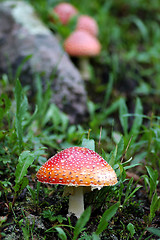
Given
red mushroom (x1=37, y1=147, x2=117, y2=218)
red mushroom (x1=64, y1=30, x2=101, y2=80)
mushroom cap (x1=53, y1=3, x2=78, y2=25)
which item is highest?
mushroom cap (x1=53, y1=3, x2=78, y2=25)

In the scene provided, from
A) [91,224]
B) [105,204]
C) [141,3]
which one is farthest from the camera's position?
[141,3]

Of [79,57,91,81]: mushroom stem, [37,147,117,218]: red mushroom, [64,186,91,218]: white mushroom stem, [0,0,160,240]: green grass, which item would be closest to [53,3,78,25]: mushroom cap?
[0,0,160,240]: green grass

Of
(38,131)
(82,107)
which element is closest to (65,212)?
(38,131)

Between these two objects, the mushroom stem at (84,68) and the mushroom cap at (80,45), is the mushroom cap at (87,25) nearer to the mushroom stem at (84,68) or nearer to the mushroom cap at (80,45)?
the mushroom cap at (80,45)

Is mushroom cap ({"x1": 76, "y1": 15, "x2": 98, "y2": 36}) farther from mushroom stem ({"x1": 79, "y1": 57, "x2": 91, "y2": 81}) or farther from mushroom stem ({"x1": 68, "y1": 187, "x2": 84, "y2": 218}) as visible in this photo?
mushroom stem ({"x1": 68, "y1": 187, "x2": 84, "y2": 218})

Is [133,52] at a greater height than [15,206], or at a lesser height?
lesser

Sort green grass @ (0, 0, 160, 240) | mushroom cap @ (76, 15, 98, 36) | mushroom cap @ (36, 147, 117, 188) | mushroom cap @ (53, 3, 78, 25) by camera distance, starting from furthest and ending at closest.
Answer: mushroom cap @ (76, 15, 98, 36) → mushroom cap @ (53, 3, 78, 25) → green grass @ (0, 0, 160, 240) → mushroom cap @ (36, 147, 117, 188)

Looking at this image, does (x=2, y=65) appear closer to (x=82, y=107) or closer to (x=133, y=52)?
(x=82, y=107)
